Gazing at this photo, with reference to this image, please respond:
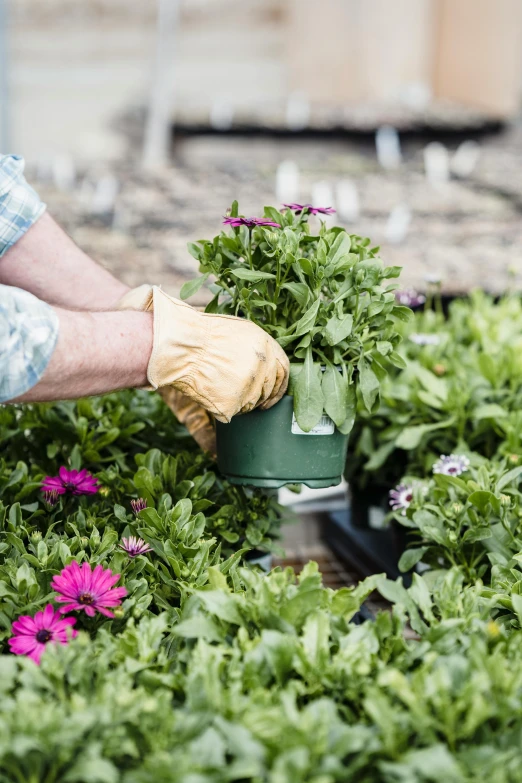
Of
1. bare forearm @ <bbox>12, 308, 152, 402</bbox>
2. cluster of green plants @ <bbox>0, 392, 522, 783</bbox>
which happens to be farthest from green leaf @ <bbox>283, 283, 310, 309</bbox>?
cluster of green plants @ <bbox>0, 392, 522, 783</bbox>

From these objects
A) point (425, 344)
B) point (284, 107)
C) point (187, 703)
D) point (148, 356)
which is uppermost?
point (284, 107)

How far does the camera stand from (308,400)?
124cm

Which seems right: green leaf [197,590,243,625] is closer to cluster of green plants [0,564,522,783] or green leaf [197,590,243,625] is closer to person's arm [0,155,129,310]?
cluster of green plants [0,564,522,783]

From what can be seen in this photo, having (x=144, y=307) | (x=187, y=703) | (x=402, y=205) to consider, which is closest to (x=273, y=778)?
(x=187, y=703)

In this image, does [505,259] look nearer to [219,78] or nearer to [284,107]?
[284,107]

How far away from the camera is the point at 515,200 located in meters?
4.39

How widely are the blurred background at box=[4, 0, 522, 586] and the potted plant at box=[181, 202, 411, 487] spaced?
2.72 ft

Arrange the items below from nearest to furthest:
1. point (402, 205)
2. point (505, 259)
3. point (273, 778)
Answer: point (273, 778) < point (505, 259) < point (402, 205)

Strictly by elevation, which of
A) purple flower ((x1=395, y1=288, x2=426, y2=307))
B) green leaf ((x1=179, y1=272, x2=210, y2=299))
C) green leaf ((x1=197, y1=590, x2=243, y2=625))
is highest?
green leaf ((x1=179, y1=272, x2=210, y2=299))

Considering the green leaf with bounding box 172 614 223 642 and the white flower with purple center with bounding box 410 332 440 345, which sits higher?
the white flower with purple center with bounding box 410 332 440 345

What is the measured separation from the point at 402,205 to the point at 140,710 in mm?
3912

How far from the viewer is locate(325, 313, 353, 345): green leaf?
4.00ft

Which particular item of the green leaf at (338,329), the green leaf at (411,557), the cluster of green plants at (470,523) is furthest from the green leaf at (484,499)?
the green leaf at (338,329)

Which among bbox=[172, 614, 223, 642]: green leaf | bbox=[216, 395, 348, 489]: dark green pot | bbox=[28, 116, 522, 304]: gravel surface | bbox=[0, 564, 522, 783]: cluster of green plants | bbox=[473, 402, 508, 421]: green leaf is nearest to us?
bbox=[0, 564, 522, 783]: cluster of green plants
